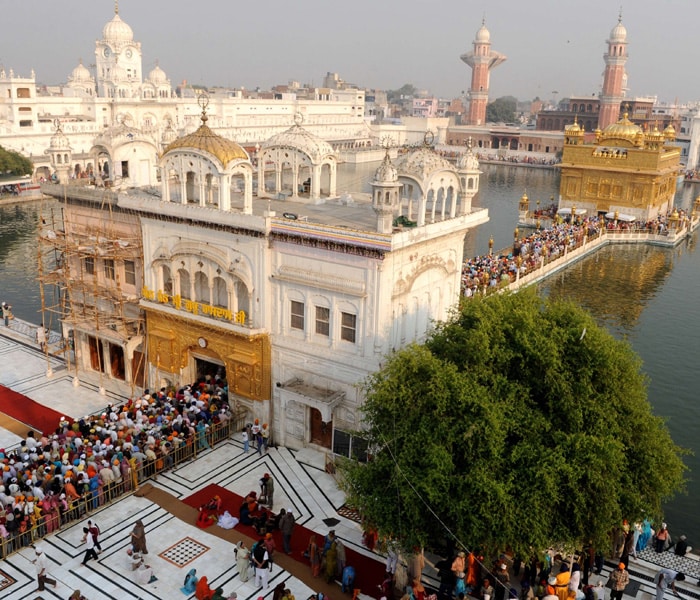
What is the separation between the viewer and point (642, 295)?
39344 mm

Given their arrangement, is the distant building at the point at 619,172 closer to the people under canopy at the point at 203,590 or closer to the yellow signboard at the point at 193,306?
the yellow signboard at the point at 193,306

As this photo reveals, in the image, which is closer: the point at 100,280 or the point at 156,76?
the point at 100,280

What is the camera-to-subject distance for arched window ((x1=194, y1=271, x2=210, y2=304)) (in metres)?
21.2

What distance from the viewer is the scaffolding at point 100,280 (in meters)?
22.7

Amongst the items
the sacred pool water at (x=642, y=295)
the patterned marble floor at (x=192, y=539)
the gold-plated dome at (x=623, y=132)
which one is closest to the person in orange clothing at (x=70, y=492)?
the patterned marble floor at (x=192, y=539)

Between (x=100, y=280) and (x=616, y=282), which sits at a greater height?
(x=100, y=280)

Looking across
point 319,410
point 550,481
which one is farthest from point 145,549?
point 550,481

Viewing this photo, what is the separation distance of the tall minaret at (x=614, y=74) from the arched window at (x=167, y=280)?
107269mm

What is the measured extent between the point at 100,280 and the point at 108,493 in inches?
396

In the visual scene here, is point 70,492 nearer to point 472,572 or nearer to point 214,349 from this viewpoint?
point 214,349

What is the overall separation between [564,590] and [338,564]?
15.3 feet

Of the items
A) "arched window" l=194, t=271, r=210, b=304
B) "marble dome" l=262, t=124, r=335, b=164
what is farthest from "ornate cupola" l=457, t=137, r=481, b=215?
"arched window" l=194, t=271, r=210, b=304

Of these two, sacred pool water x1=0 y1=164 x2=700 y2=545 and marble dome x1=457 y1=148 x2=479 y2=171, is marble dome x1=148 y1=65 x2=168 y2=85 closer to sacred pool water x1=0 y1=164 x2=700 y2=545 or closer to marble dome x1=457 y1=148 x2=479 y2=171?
sacred pool water x1=0 y1=164 x2=700 y2=545

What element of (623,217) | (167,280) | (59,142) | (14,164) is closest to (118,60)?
(14,164)
